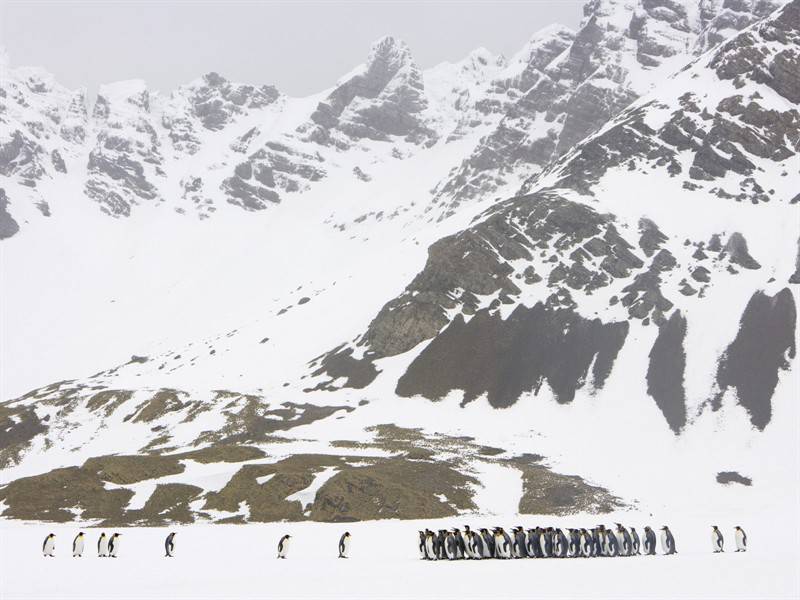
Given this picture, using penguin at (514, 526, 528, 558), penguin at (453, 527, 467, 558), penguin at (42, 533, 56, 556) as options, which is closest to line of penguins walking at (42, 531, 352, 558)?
penguin at (42, 533, 56, 556)

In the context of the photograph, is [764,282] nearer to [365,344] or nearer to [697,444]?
[697,444]

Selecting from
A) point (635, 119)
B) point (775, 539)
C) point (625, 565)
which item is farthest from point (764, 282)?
point (625, 565)

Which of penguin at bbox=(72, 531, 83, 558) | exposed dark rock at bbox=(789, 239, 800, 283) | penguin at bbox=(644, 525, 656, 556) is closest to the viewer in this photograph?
penguin at bbox=(72, 531, 83, 558)

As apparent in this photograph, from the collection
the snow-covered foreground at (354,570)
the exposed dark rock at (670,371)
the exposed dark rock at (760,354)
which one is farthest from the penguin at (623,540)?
the exposed dark rock at (760,354)

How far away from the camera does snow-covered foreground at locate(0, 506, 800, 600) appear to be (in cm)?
3394

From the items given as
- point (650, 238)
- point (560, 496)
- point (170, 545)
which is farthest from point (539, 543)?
point (650, 238)

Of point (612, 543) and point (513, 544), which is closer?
point (513, 544)

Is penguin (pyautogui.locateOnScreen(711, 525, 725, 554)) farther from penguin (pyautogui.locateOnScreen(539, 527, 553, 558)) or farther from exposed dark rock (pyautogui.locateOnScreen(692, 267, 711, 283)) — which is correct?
exposed dark rock (pyautogui.locateOnScreen(692, 267, 711, 283))

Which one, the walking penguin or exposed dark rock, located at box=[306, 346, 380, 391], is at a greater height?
exposed dark rock, located at box=[306, 346, 380, 391]

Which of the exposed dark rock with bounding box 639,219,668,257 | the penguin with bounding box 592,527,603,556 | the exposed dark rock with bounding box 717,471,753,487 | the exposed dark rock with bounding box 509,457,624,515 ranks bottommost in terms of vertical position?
the exposed dark rock with bounding box 717,471,753,487

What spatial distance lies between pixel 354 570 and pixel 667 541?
2204 centimetres

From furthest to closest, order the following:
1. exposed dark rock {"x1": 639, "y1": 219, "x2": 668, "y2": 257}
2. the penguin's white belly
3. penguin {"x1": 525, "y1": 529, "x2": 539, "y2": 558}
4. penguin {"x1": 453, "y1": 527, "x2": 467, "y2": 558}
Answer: exposed dark rock {"x1": 639, "y1": 219, "x2": 668, "y2": 257} < the penguin's white belly < penguin {"x1": 525, "y1": 529, "x2": 539, "y2": 558} < penguin {"x1": 453, "y1": 527, "x2": 467, "y2": 558}

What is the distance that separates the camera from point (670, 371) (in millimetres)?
109938

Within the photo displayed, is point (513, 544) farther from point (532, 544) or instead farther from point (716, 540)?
point (716, 540)
